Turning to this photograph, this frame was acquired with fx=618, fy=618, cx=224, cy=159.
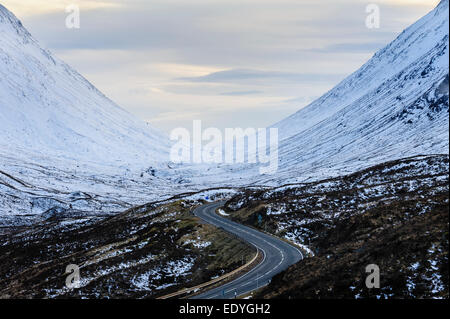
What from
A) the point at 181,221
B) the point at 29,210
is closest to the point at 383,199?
the point at 181,221

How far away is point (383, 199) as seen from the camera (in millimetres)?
76562

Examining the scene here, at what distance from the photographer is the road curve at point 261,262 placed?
5018 centimetres

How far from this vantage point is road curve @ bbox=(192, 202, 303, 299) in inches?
1976

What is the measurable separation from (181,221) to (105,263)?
68.4 ft

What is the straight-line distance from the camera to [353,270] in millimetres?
41656

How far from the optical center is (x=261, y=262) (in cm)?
5938
